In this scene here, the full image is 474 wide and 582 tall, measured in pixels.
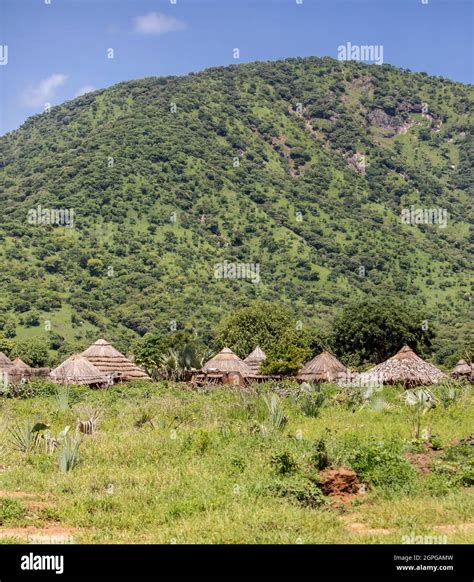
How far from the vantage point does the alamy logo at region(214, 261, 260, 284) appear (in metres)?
104

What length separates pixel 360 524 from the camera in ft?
33.1

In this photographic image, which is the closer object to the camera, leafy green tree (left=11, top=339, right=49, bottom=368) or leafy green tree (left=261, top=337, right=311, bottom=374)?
leafy green tree (left=261, top=337, right=311, bottom=374)

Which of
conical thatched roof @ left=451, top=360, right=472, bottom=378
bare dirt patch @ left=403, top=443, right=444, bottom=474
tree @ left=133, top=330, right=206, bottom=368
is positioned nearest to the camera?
bare dirt patch @ left=403, top=443, right=444, bottom=474

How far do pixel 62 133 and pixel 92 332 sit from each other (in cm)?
8063

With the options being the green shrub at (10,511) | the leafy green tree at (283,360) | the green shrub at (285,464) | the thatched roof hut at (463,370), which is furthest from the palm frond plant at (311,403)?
the thatched roof hut at (463,370)

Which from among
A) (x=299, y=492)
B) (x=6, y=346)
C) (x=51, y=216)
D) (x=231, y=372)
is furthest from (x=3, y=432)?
(x=51, y=216)

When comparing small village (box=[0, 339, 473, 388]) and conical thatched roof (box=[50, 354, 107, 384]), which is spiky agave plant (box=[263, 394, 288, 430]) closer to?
small village (box=[0, 339, 473, 388])

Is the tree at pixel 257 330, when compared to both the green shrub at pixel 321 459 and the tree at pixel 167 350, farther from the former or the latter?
the green shrub at pixel 321 459

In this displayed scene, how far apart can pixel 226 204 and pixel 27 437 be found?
11101cm

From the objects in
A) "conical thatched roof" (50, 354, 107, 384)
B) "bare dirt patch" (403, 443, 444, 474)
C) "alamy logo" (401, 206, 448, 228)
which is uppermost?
"alamy logo" (401, 206, 448, 228)

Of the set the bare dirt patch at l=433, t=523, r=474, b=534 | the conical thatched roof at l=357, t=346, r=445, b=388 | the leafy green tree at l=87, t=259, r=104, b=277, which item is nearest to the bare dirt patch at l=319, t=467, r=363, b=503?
the bare dirt patch at l=433, t=523, r=474, b=534
